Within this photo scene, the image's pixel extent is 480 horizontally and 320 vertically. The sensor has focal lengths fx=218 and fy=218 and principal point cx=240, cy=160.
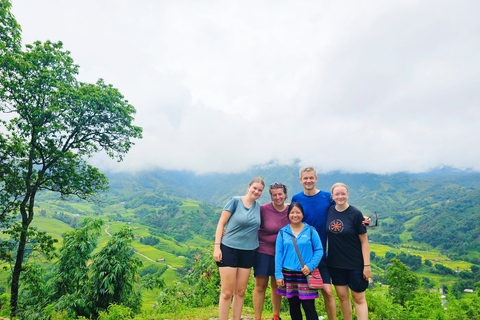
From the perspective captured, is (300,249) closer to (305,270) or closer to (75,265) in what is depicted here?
(305,270)

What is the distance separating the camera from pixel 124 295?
19.8ft

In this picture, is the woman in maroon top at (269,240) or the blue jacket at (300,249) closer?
the blue jacket at (300,249)

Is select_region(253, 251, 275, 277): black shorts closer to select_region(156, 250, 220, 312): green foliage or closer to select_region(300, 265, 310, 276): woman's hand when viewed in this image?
select_region(300, 265, 310, 276): woman's hand

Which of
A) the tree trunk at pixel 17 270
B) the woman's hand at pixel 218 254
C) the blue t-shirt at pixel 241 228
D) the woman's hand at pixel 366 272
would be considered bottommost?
the tree trunk at pixel 17 270

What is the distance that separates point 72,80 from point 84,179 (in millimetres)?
4285

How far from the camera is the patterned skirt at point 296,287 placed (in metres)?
3.29

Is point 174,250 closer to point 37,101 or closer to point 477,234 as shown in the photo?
point 37,101

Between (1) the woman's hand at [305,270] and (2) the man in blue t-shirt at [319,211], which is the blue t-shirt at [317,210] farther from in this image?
(1) the woman's hand at [305,270]

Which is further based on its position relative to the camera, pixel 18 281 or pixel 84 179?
pixel 84 179

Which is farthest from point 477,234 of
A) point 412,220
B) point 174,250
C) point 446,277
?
point 174,250

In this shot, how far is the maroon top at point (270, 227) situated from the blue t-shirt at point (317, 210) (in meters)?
0.35

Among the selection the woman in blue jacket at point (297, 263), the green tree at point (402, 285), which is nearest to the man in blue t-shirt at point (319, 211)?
the woman in blue jacket at point (297, 263)

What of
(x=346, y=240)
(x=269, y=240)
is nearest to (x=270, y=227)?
(x=269, y=240)

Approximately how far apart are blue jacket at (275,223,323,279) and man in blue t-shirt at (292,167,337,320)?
0.31 meters
